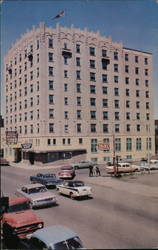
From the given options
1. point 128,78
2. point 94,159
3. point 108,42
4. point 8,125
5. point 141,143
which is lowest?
point 94,159

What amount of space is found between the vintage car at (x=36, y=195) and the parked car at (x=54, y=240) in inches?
61.0

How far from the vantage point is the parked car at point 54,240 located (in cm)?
417

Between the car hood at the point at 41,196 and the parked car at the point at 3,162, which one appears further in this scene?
the car hood at the point at 41,196

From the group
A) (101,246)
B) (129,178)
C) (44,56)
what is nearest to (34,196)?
(101,246)

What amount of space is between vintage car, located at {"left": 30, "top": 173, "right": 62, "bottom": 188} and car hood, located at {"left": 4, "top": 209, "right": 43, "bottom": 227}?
1.89 metres

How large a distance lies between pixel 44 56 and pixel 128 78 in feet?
7.17

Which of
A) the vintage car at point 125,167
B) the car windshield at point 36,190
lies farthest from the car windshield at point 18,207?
the vintage car at point 125,167

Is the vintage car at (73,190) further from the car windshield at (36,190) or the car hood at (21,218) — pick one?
the car hood at (21,218)

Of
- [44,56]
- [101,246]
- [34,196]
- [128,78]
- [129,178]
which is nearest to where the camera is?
[101,246]

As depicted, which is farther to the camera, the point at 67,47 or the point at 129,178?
the point at 129,178

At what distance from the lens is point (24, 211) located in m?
5.76

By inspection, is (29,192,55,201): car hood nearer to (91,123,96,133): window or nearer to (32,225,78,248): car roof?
(32,225,78,248): car roof

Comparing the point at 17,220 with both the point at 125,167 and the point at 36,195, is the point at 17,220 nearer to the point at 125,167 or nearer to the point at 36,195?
the point at 36,195

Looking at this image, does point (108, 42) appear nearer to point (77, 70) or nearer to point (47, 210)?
point (77, 70)
